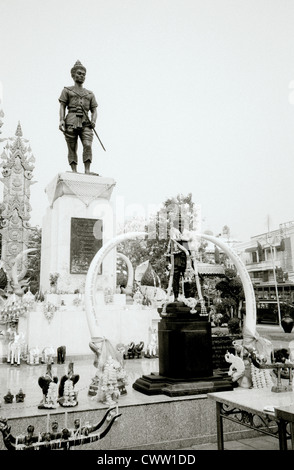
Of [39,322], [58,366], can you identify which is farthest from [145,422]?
[39,322]

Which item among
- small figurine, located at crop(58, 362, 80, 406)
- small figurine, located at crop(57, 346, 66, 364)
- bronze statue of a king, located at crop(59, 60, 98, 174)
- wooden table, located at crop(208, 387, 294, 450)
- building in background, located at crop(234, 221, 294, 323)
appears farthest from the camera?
building in background, located at crop(234, 221, 294, 323)

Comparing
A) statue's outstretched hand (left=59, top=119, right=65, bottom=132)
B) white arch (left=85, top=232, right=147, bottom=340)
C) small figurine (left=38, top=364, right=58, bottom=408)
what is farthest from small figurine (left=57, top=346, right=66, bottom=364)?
statue's outstretched hand (left=59, top=119, right=65, bottom=132)

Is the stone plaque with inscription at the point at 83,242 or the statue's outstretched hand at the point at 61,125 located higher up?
the statue's outstretched hand at the point at 61,125

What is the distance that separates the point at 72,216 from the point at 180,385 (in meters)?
7.69

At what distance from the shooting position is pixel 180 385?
6.42 metres

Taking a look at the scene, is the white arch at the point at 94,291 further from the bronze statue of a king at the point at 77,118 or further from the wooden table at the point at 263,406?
the bronze statue of a king at the point at 77,118

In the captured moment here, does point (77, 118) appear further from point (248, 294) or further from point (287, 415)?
Answer: point (287, 415)

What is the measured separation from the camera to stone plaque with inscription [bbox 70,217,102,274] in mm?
12367

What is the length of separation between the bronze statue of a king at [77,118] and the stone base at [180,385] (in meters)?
8.56

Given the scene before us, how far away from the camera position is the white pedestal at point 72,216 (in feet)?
40.7

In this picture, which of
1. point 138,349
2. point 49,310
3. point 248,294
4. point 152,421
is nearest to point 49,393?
point 152,421

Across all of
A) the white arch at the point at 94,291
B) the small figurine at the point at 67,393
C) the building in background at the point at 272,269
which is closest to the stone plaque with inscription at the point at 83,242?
the white arch at the point at 94,291

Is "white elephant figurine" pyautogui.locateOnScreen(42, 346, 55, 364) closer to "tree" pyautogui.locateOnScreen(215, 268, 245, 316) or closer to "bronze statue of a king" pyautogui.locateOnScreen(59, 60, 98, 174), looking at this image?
"bronze statue of a king" pyautogui.locateOnScreen(59, 60, 98, 174)
